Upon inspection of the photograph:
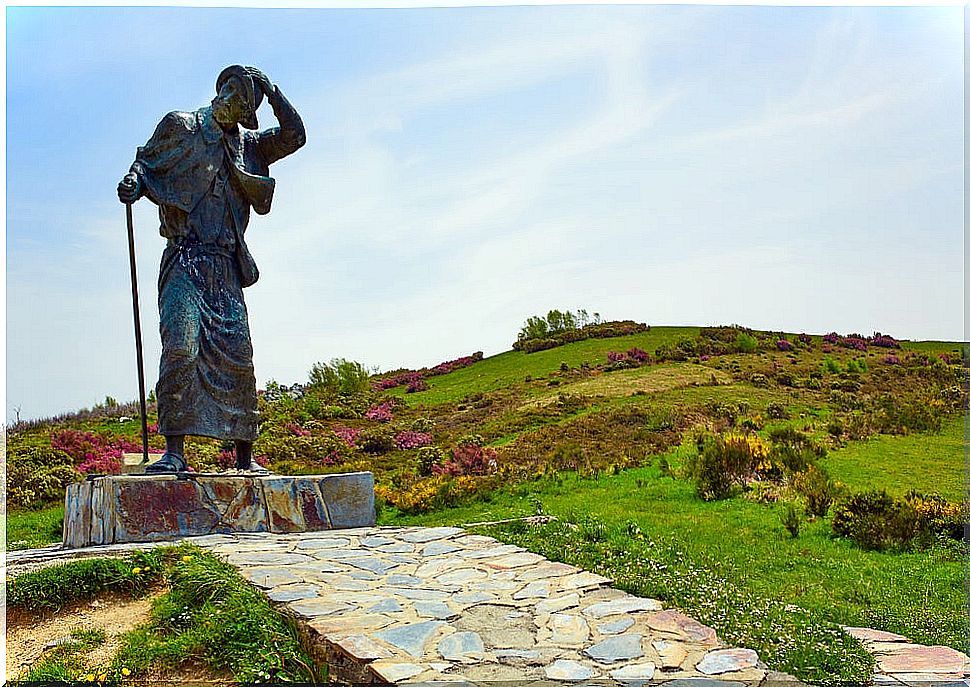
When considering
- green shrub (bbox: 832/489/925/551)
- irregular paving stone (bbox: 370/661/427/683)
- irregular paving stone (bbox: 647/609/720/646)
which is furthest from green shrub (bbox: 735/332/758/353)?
irregular paving stone (bbox: 370/661/427/683)

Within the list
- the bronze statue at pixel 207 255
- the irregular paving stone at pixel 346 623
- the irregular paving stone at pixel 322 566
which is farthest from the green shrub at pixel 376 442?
the irregular paving stone at pixel 346 623

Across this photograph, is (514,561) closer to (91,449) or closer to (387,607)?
(387,607)

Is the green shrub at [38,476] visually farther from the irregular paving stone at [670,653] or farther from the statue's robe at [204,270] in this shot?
the irregular paving stone at [670,653]

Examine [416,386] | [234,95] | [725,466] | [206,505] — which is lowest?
[725,466]

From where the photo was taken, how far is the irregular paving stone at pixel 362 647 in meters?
4.00

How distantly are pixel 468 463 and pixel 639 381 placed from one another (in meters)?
9.12

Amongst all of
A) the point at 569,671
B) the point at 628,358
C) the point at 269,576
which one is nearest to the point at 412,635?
the point at 569,671

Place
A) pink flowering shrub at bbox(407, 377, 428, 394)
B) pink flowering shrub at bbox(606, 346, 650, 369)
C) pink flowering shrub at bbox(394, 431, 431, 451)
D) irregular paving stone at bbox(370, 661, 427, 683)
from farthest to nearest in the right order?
pink flowering shrub at bbox(407, 377, 428, 394), pink flowering shrub at bbox(606, 346, 650, 369), pink flowering shrub at bbox(394, 431, 431, 451), irregular paving stone at bbox(370, 661, 427, 683)

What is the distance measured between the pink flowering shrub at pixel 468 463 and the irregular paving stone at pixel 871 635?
25.4 ft

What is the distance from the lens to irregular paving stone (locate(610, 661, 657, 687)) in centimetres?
376

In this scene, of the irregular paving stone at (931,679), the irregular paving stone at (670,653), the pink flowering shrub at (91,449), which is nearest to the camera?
the irregular paving stone at (931,679)

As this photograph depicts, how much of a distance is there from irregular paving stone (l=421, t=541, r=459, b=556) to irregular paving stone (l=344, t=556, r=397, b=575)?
394 mm

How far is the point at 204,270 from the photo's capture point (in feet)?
25.1

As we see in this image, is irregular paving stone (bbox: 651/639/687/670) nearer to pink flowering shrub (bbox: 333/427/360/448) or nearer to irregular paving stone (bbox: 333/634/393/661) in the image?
irregular paving stone (bbox: 333/634/393/661)
